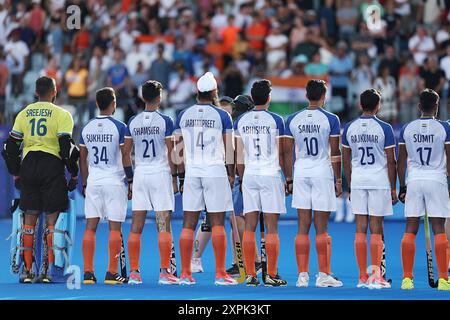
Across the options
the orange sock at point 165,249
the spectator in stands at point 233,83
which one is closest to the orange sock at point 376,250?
A: the orange sock at point 165,249

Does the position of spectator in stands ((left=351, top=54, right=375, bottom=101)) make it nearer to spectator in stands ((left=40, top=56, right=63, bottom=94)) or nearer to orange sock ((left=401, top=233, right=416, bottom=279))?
spectator in stands ((left=40, top=56, right=63, bottom=94))

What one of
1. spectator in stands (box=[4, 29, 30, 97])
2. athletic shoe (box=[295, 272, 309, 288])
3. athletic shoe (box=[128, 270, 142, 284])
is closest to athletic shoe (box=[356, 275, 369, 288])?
athletic shoe (box=[295, 272, 309, 288])

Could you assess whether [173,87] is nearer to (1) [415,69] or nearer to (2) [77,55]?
(2) [77,55]

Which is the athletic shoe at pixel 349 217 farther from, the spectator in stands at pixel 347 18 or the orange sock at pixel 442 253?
the orange sock at pixel 442 253

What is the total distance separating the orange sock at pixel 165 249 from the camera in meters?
16.6

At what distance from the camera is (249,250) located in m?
16.3

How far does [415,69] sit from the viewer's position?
29.7m

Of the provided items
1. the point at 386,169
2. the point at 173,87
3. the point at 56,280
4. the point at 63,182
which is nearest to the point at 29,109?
the point at 63,182

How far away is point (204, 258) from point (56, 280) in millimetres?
4155

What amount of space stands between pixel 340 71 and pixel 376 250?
47.5 ft

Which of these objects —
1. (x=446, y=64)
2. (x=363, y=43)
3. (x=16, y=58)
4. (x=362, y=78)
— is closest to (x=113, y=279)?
(x=362, y=78)

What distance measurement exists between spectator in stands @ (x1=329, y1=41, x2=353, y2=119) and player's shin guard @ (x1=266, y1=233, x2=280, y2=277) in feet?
43.6

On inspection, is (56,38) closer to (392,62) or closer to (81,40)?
(81,40)

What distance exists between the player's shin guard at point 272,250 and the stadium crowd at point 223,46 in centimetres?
1217
